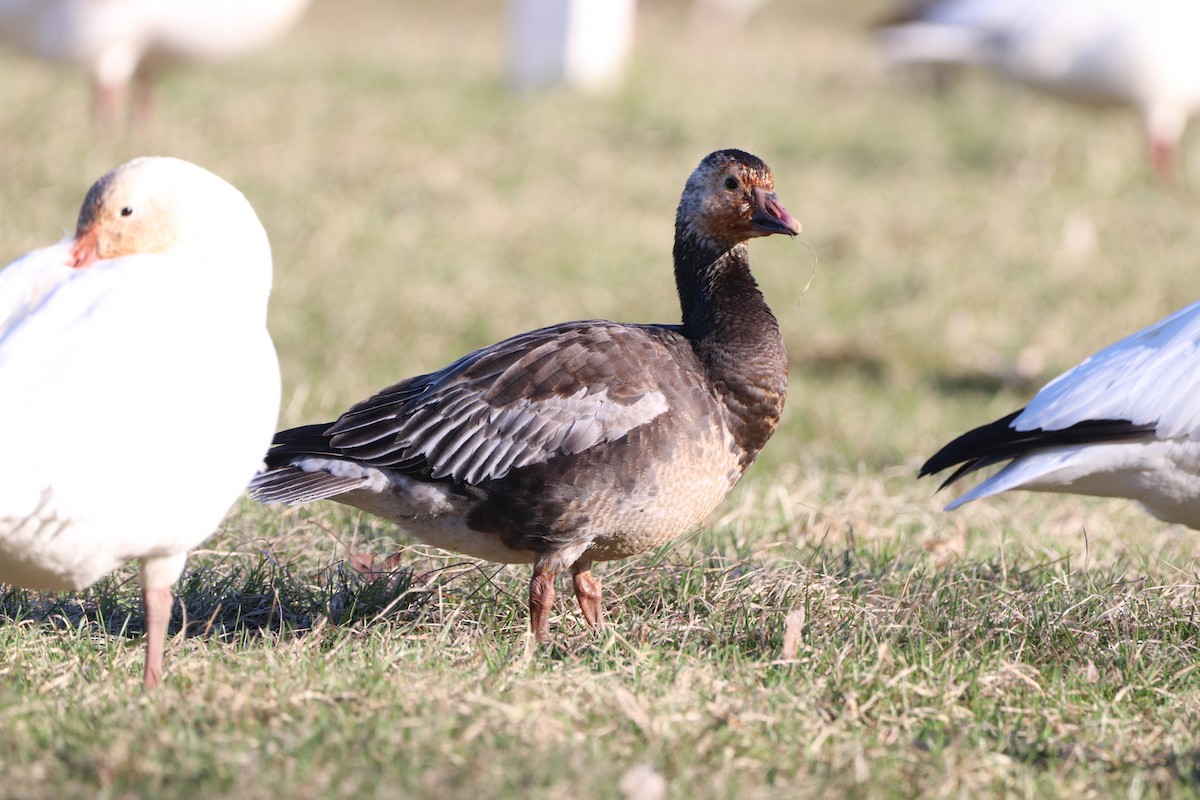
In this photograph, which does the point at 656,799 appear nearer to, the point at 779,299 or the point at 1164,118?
the point at 779,299

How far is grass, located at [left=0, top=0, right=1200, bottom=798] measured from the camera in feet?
9.18

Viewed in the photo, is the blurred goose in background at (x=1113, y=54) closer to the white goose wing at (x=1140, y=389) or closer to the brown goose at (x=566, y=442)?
the white goose wing at (x=1140, y=389)

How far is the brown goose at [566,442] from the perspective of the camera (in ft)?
11.6

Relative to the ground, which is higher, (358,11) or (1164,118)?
(358,11)

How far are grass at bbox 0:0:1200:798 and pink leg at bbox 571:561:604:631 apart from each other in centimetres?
8

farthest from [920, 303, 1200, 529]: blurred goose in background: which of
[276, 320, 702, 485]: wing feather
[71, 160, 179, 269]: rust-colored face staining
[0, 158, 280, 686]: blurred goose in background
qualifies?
[71, 160, 179, 269]: rust-colored face staining

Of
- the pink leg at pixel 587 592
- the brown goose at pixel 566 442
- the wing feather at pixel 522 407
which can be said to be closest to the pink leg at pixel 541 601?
the brown goose at pixel 566 442

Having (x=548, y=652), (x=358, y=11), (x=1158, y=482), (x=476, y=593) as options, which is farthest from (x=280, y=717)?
(x=358, y=11)

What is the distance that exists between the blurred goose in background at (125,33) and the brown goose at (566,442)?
231 inches

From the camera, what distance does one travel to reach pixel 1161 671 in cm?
334

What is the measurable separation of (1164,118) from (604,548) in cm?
766

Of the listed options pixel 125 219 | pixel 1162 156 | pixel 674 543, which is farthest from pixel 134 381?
pixel 1162 156

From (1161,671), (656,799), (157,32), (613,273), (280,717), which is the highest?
(157,32)

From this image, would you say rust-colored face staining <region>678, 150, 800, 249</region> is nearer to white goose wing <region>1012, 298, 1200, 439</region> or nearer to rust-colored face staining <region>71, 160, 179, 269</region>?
white goose wing <region>1012, 298, 1200, 439</region>
